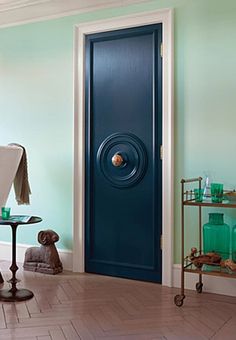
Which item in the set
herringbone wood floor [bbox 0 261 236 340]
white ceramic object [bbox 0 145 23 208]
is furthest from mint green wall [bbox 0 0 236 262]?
white ceramic object [bbox 0 145 23 208]

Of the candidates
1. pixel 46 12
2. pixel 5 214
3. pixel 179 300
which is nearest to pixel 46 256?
pixel 5 214

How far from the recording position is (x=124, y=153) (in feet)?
13.0

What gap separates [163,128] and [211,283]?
132cm

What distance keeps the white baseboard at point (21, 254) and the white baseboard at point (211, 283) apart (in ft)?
3.54

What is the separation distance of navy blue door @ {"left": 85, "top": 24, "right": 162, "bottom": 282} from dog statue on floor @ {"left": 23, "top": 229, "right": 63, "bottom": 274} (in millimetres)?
291

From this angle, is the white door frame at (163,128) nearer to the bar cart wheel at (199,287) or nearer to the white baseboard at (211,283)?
the white baseboard at (211,283)

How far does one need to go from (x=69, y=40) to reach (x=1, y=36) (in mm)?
899

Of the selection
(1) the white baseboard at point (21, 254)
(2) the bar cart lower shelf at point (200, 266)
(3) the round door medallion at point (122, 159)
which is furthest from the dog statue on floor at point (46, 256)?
(2) the bar cart lower shelf at point (200, 266)

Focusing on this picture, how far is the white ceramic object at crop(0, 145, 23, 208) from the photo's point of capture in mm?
3551

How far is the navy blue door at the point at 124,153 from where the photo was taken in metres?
3.81

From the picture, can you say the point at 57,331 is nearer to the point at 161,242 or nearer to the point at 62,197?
the point at 161,242

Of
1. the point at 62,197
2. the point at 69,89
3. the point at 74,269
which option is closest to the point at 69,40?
the point at 69,89

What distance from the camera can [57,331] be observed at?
273 centimetres

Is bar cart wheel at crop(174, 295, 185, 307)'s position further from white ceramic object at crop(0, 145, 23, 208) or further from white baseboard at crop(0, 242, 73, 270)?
white ceramic object at crop(0, 145, 23, 208)
